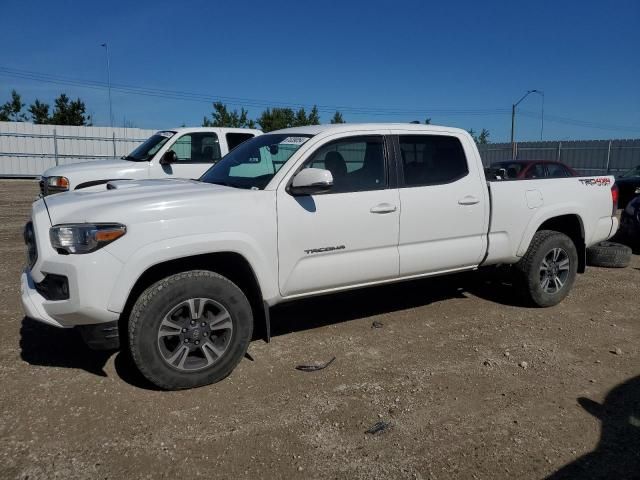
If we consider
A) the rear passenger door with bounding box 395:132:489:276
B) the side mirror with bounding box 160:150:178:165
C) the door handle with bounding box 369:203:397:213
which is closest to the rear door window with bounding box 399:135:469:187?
the rear passenger door with bounding box 395:132:489:276

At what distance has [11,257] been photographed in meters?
7.71

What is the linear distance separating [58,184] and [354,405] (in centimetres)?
643

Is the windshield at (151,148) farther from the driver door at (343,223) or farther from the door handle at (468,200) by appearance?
the door handle at (468,200)

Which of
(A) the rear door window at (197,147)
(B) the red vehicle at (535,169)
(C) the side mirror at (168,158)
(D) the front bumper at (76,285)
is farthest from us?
(B) the red vehicle at (535,169)

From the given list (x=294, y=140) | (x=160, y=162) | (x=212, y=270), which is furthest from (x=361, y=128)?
(x=160, y=162)

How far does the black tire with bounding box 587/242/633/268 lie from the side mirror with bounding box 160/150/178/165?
21.5 ft

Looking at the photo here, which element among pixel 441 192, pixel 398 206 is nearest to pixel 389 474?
pixel 398 206

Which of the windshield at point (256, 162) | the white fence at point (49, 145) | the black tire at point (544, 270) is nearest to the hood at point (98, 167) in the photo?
the windshield at point (256, 162)

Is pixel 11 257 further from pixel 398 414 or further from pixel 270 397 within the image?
pixel 398 414

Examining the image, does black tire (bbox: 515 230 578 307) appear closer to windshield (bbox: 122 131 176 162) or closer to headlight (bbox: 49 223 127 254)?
headlight (bbox: 49 223 127 254)

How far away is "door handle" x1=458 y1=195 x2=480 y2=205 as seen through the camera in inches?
190

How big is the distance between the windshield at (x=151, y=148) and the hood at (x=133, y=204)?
499 cm

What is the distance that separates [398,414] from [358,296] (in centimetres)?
269

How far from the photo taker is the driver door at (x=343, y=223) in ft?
13.0
